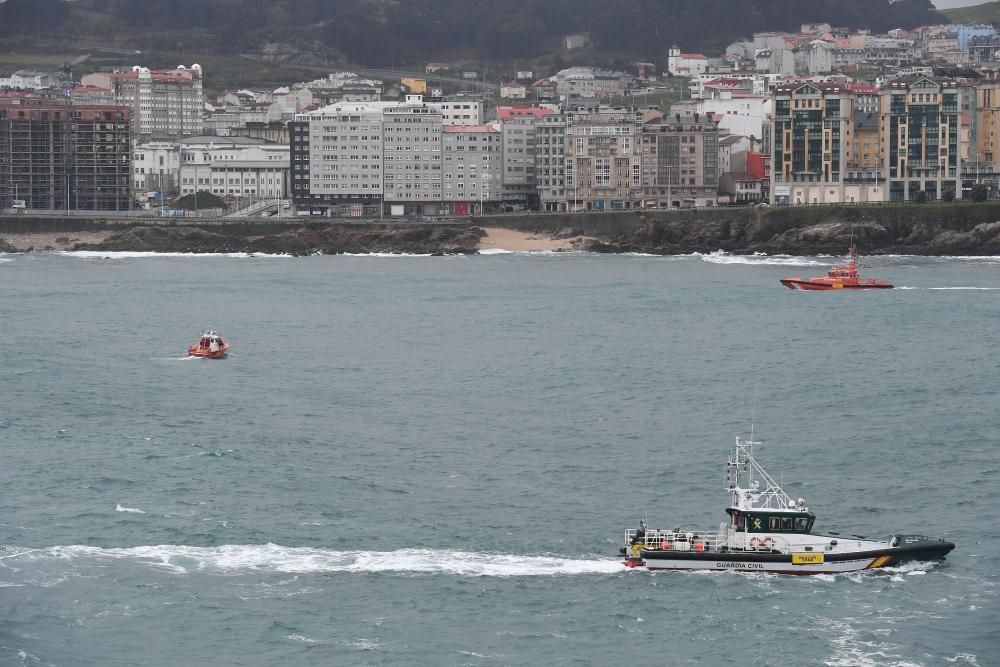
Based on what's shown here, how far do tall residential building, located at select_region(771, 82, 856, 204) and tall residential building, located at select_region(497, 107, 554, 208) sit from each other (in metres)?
24.1

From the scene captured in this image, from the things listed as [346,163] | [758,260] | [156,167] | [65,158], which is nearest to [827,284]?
[758,260]

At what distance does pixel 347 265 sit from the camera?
131 metres

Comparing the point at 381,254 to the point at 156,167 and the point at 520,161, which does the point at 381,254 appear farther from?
the point at 156,167

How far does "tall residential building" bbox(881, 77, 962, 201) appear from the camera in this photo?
149 meters

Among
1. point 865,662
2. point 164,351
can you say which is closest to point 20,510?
point 865,662

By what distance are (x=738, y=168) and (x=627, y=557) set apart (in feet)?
419

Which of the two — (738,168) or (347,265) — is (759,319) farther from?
(738,168)

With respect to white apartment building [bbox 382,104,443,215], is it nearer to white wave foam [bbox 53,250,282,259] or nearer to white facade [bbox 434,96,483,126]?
white facade [bbox 434,96,483,126]

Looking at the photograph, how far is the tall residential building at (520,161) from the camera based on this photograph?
16650 centimetres

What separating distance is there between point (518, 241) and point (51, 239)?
1513 inches

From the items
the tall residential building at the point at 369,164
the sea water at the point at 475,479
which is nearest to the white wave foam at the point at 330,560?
the sea water at the point at 475,479

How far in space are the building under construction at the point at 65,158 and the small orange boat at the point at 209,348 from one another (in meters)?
93.3

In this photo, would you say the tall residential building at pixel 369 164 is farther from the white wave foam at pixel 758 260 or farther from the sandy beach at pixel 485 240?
the white wave foam at pixel 758 260

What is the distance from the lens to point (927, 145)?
→ 150m
